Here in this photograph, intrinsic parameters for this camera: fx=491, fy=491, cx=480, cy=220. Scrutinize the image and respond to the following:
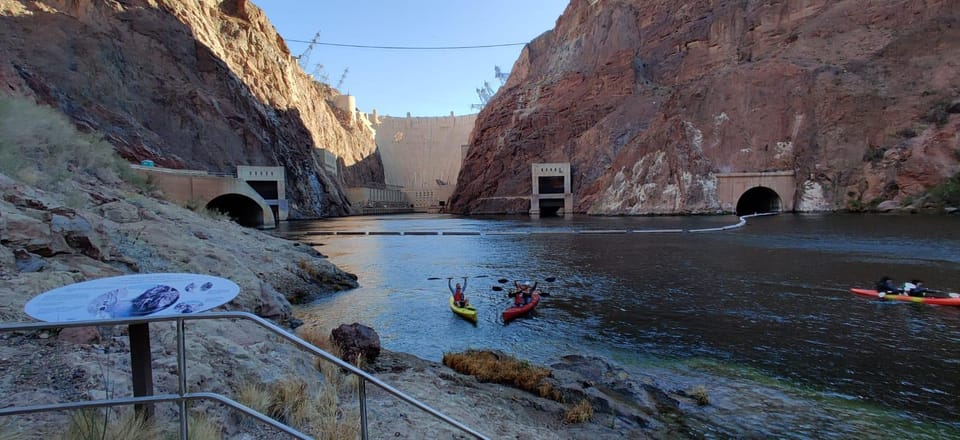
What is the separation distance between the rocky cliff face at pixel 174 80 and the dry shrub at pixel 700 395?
43150 mm

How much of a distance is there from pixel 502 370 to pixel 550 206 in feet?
206

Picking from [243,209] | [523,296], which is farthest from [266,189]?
[523,296]

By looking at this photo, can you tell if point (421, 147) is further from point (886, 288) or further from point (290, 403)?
point (290, 403)

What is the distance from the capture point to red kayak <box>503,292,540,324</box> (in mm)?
11672

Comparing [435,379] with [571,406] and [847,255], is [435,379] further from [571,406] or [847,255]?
[847,255]

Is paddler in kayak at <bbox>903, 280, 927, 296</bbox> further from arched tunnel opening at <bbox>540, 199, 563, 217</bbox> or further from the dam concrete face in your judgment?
the dam concrete face

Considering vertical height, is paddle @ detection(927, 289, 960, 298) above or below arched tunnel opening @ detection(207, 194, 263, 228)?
below

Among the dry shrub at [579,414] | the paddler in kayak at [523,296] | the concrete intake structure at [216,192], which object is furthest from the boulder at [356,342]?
the concrete intake structure at [216,192]

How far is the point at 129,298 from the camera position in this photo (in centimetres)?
277

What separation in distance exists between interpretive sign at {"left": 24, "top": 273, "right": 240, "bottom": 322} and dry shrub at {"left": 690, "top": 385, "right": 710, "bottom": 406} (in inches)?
250

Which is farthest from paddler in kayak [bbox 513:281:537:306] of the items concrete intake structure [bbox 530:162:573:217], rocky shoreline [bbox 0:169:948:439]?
concrete intake structure [bbox 530:162:573:217]

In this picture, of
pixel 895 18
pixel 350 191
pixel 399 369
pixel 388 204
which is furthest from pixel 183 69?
pixel 895 18

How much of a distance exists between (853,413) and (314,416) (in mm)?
6921

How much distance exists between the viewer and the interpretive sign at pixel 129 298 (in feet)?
8.48
